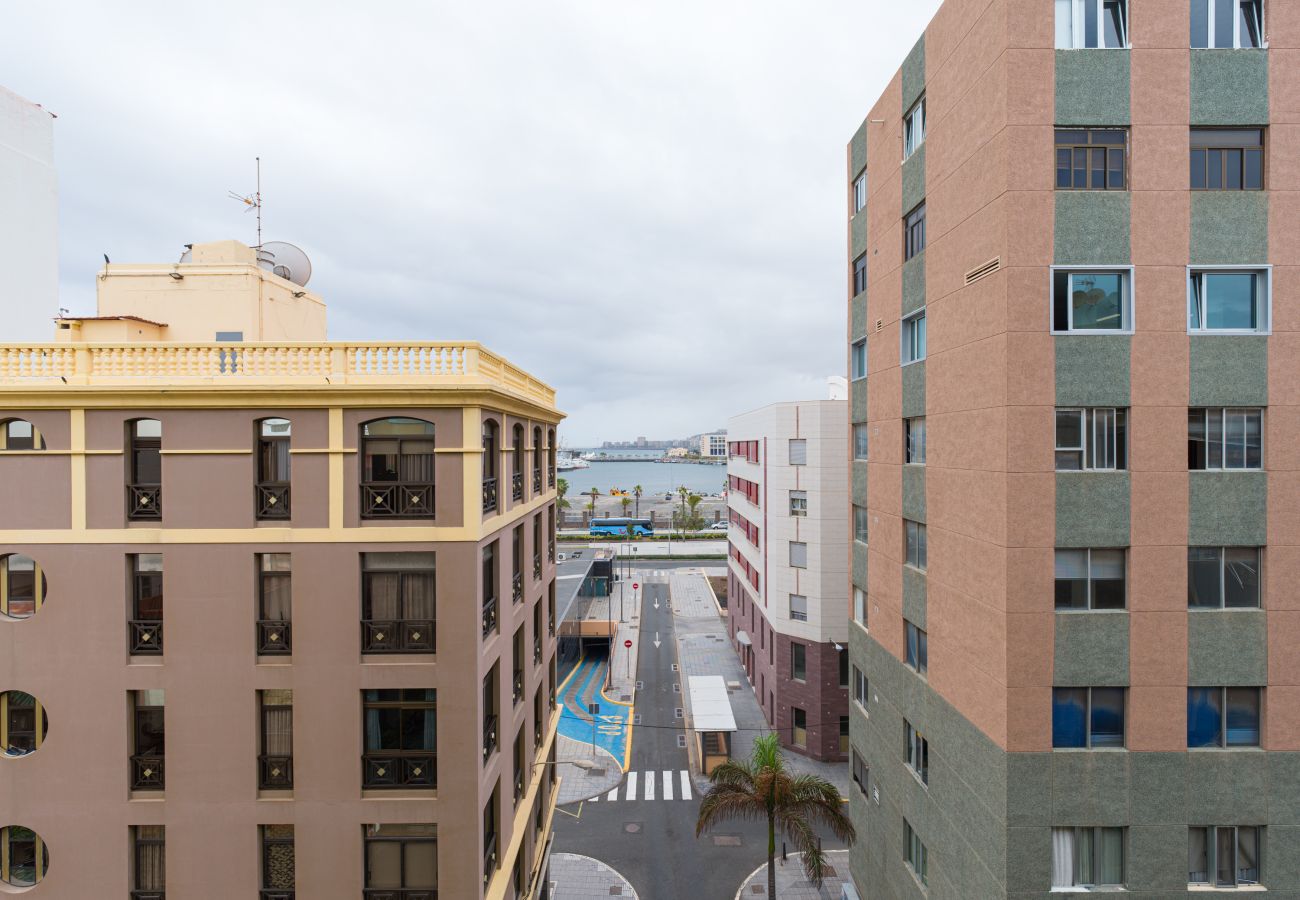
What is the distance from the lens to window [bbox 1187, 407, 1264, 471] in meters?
15.1

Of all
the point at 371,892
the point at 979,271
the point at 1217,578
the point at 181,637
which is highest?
the point at 979,271

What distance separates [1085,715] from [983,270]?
11.8 m

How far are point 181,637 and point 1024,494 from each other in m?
21.2

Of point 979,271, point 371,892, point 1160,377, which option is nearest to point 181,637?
point 371,892

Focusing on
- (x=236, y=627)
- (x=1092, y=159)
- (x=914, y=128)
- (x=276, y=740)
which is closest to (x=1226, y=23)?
(x=1092, y=159)

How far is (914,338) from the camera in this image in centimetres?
2109

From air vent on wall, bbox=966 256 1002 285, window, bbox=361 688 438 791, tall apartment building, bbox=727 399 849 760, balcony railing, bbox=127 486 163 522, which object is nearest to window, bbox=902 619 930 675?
air vent on wall, bbox=966 256 1002 285

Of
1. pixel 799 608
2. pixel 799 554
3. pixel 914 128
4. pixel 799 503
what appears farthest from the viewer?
pixel 799 503

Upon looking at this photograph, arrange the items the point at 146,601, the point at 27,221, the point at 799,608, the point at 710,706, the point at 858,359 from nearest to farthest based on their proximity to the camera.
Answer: the point at 146,601
the point at 27,221
the point at 858,359
the point at 710,706
the point at 799,608

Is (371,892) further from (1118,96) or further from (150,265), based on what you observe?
(1118,96)

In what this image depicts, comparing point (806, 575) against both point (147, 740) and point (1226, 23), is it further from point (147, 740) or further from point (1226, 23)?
point (147, 740)

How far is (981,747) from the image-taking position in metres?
16.3

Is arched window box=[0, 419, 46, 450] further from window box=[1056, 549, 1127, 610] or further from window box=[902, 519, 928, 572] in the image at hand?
window box=[1056, 549, 1127, 610]

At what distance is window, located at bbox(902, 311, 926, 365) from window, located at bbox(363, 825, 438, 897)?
2015 cm
